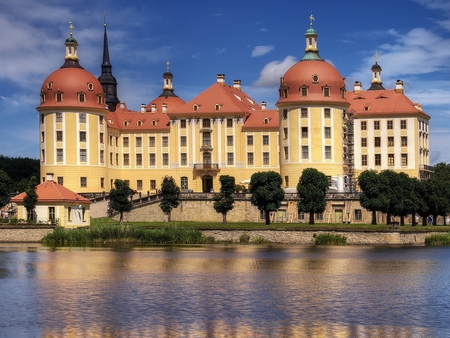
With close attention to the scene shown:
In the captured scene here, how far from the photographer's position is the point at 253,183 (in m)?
79.0

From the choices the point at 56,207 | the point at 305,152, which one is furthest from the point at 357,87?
the point at 56,207

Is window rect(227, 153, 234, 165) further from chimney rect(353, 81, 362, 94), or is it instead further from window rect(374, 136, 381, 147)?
chimney rect(353, 81, 362, 94)

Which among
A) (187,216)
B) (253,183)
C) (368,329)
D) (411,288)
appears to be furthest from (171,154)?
(368,329)

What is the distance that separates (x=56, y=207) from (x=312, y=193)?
2059 centimetres

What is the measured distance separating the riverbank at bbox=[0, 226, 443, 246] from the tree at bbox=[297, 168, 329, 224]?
7971 mm

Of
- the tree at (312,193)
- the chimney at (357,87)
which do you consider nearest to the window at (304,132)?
the tree at (312,193)

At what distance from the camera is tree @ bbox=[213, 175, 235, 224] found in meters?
81.3

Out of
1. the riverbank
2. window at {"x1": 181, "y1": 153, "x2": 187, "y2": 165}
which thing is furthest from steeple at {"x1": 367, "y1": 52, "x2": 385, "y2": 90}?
the riverbank

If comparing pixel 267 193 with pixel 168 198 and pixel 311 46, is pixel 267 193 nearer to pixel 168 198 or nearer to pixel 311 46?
pixel 168 198

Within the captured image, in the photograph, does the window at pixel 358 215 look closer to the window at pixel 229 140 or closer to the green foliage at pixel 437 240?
the green foliage at pixel 437 240

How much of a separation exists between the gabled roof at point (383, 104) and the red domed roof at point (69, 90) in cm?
2779

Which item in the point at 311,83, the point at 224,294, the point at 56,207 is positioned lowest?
the point at 224,294

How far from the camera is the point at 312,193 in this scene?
7688cm

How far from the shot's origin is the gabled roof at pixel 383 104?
10056cm
